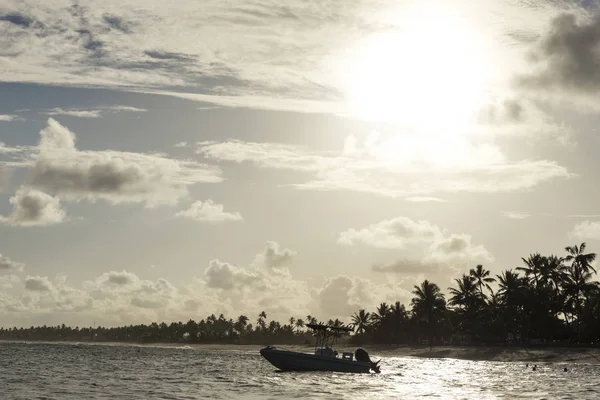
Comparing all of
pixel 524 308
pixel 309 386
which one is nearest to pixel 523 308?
pixel 524 308

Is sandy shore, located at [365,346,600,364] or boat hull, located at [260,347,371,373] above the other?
sandy shore, located at [365,346,600,364]

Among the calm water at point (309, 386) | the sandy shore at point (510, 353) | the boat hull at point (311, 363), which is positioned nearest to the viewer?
the calm water at point (309, 386)

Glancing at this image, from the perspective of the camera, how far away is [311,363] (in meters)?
70.1

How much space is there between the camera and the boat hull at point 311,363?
229 ft

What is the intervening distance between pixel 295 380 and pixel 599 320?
67783mm

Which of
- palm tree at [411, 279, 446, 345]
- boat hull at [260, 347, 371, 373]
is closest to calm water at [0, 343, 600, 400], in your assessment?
boat hull at [260, 347, 371, 373]

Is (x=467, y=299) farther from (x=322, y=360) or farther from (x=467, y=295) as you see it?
(x=322, y=360)

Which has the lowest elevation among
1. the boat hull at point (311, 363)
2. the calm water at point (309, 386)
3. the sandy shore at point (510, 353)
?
the calm water at point (309, 386)

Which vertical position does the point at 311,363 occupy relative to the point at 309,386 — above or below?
above

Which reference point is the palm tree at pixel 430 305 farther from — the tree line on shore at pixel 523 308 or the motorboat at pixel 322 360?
the motorboat at pixel 322 360

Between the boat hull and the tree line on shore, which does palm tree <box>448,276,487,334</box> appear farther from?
the boat hull

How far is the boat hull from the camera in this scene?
229ft

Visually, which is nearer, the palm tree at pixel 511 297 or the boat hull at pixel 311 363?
the boat hull at pixel 311 363

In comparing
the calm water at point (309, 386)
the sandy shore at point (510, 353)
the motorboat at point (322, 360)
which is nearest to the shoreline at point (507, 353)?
the sandy shore at point (510, 353)
